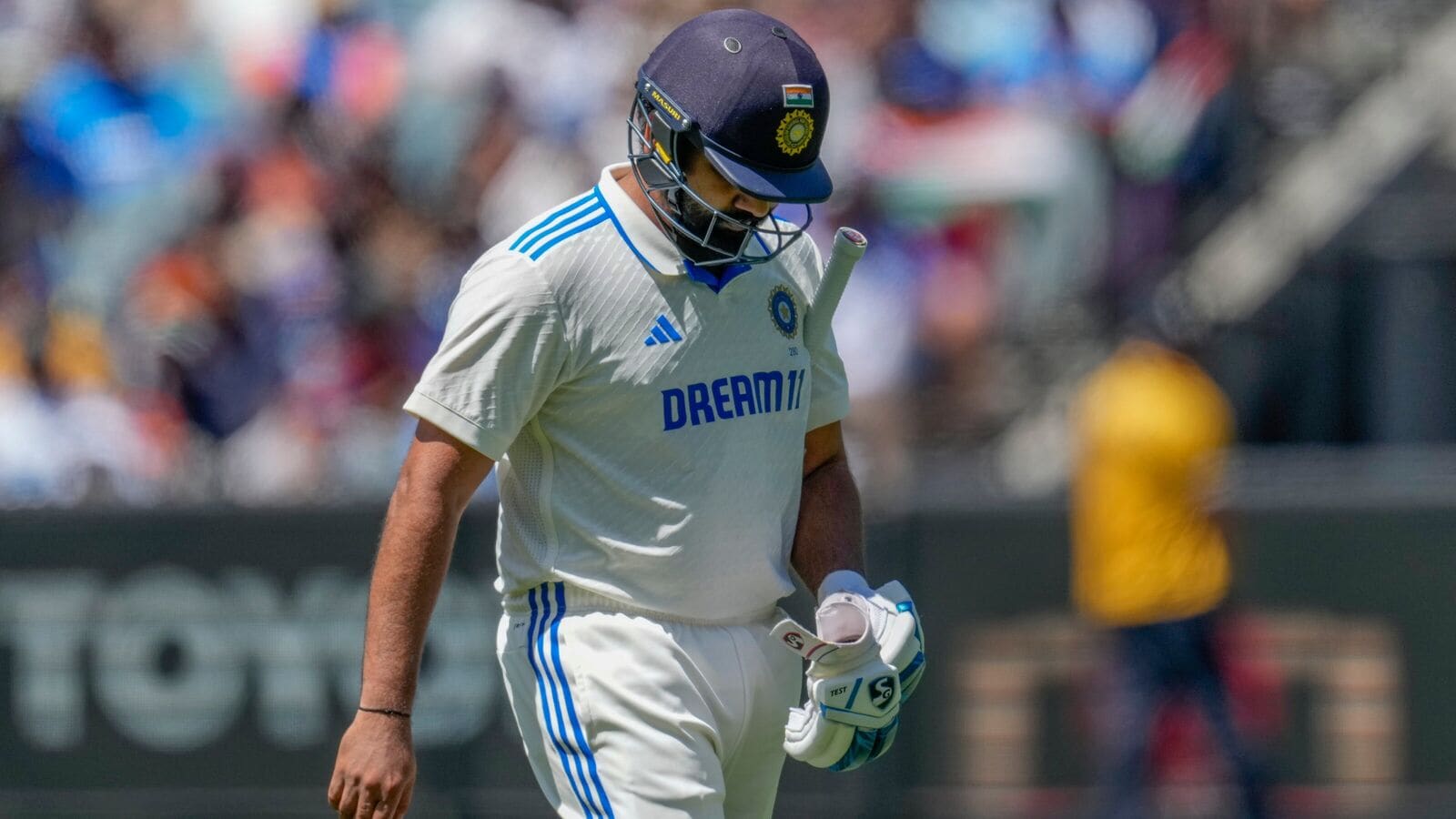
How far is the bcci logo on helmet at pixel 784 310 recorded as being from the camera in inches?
154

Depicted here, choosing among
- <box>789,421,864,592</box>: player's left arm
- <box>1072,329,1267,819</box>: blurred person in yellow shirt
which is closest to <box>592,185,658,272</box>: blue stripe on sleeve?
<box>789,421,864,592</box>: player's left arm

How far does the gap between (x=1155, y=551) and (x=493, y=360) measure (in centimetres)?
525

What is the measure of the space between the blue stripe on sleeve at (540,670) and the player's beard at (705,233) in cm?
66

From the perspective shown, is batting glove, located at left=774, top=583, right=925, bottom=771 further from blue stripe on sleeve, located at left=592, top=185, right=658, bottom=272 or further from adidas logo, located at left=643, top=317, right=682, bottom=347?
blue stripe on sleeve, located at left=592, top=185, right=658, bottom=272

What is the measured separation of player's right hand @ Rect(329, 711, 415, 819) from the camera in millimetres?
3539

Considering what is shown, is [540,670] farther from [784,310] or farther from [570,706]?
[784,310]

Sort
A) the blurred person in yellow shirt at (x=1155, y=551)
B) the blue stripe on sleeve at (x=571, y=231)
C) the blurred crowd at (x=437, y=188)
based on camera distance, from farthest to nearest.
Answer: the blurred crowd at (x=437, y=188) < the blurred person in yellow shirt at (x=1155, y=551) < the blue stripe on sleeve at (x=571, y=231)

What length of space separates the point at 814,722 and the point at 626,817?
0.36 m

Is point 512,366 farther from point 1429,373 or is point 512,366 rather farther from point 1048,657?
Result: point 1429,373

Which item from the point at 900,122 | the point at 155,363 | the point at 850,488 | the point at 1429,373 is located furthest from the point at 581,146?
the point at 850,488

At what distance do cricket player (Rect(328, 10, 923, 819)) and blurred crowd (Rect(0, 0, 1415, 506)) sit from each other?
17.8ft

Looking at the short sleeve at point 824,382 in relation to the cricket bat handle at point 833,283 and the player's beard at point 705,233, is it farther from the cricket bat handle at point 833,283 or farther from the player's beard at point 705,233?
the player's beard at point 705,233

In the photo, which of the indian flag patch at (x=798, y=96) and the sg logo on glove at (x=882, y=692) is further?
the sg logo on glove at (x=882, y=692)

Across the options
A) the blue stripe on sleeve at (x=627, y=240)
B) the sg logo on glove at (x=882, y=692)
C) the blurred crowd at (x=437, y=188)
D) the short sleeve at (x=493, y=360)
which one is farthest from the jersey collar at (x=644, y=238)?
the blurred crowd at (x=437, y=188)
